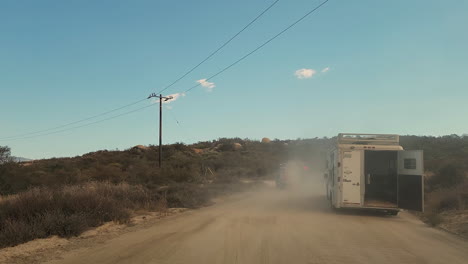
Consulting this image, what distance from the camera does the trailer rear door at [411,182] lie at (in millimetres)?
16203

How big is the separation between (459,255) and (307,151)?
64227 millimetres

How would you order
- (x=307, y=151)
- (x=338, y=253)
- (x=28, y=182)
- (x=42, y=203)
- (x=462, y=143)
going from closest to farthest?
1. (x=338, y=253)
2. (x=42, y=203)
3. (x=28, y=182)
4. (x=462, y=143)
5. (x=307, y=151)

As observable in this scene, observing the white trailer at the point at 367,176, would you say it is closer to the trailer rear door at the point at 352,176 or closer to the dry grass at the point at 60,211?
the trailer rear door at the point at 352,176

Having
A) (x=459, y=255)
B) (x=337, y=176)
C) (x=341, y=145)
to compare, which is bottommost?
(x=459, y=255)

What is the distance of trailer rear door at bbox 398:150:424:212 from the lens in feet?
53.2

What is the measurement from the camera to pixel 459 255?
920 centimetres

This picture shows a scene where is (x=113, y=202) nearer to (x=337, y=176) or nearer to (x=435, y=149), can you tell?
(x=337, y=176)

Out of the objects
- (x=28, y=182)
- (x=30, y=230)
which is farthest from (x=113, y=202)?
(x=28, y=182)

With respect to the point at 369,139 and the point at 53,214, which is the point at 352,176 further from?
the point at 53,214

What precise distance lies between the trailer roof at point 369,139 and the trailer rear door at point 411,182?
819 mm

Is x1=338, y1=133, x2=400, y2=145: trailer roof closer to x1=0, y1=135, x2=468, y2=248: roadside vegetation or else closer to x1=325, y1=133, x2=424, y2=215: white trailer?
x1=325, y1=133, x2=424, y2=215: white trailer

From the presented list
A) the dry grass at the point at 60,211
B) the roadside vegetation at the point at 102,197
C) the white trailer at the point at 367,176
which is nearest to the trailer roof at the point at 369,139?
the white trailer at the point at 367,176

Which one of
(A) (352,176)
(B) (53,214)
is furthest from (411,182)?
(B) (53,214)

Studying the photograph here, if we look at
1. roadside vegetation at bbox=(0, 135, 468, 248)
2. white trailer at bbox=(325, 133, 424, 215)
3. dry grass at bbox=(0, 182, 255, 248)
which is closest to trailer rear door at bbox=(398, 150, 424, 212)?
white trailer at bbox=(325, 133, 424, 215)
